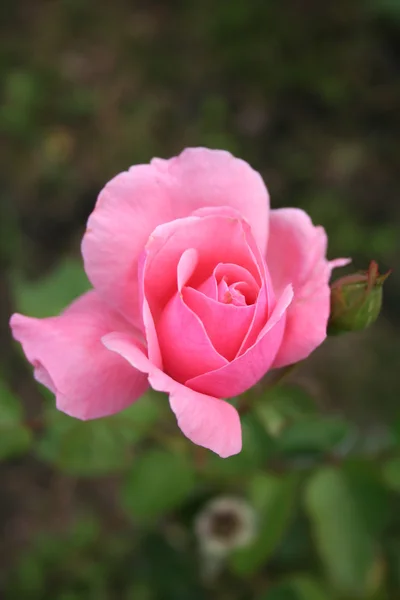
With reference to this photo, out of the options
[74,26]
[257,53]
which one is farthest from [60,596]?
[74,26]

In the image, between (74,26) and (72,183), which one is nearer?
(72,183)

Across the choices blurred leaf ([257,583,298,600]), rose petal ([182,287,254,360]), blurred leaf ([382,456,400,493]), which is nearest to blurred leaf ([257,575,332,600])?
blurred leaf ([257,583,298,600])

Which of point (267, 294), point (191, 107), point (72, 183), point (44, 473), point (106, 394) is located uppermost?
point (267, 294)

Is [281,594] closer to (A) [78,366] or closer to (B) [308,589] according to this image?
(B) [308,589]

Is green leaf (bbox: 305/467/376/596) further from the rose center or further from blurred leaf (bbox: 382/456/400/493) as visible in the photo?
the rose center

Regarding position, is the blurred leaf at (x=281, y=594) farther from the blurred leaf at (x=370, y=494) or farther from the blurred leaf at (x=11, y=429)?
the blurred leaf at (x=11, y=429)

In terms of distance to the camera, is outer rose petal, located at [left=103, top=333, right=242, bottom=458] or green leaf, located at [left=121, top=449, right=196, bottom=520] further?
green leaf, located at [left=121, top=449, right=196, bottom=520]

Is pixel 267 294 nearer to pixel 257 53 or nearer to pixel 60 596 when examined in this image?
pixel 60 596
